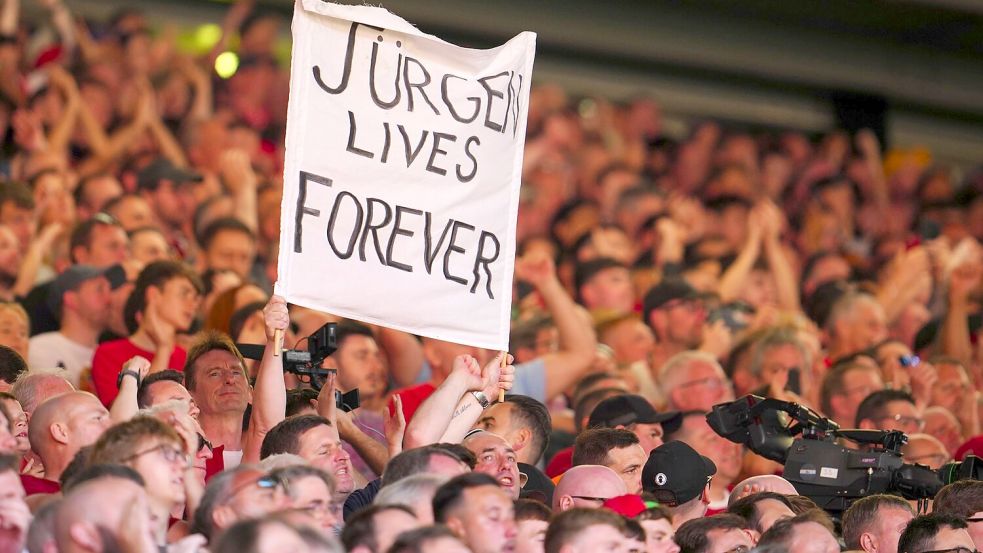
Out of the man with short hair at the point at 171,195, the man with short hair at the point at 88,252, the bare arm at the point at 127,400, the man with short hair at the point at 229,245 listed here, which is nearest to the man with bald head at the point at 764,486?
the bare arm at the point at 127,400

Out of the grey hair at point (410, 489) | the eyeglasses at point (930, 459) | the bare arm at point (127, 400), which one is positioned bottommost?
the grey hair at point (410, 489)

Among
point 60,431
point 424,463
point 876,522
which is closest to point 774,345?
point 876,522

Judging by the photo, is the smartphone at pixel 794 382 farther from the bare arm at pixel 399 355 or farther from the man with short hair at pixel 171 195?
the man with short hair at pixel 171 195

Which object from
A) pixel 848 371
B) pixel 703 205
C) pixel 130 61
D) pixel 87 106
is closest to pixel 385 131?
pixel 848 371

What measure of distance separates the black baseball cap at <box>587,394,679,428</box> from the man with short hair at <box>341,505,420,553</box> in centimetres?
260

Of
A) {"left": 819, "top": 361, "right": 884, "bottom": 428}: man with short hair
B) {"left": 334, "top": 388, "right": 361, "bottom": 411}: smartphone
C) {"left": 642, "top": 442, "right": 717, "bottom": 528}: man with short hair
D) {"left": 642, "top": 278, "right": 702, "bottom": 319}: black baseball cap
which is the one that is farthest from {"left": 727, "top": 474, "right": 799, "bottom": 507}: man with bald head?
{"left": 642, "top": 278, "right": 702, "bottom": 319}: black baseball cap

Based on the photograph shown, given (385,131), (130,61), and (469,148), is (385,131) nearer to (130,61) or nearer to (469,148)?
(469,148)

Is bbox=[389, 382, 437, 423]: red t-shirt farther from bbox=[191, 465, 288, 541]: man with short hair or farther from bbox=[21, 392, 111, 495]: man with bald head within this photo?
bbox=[191, 465, 288, 541]: man with short hair

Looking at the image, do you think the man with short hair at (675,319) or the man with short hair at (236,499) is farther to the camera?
the man with short hair at (675,319)

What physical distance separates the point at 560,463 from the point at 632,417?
0.37m

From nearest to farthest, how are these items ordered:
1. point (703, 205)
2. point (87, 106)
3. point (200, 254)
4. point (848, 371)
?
point (848, 371), point (200, 254), point (87, 106), point (703, 205)

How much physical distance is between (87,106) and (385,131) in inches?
200

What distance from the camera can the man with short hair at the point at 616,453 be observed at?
688 centimetres

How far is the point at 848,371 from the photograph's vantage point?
352 inches
